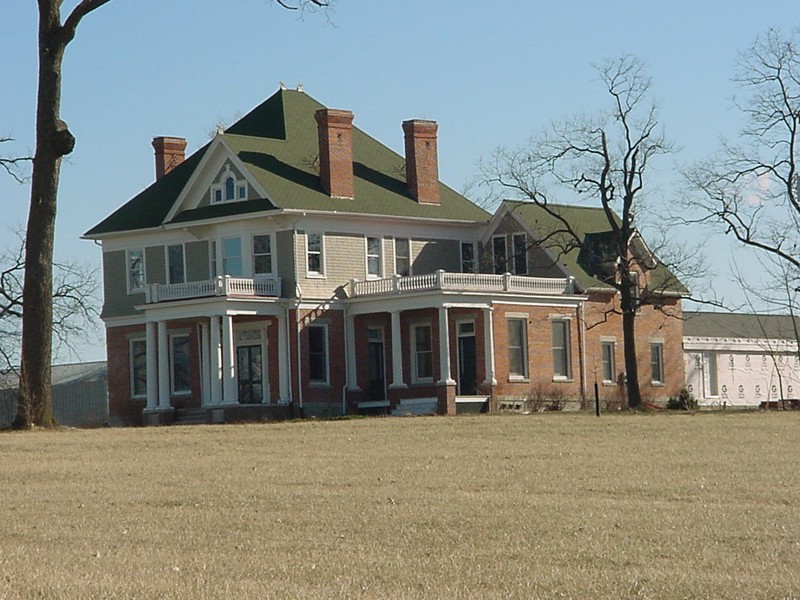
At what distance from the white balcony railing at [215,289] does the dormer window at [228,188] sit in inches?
113

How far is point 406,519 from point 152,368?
116 ft

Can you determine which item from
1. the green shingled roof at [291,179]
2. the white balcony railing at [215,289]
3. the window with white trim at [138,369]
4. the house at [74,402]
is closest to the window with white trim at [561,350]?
the green shingled roof at [291,179]

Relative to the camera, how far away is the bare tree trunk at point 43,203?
35.4 metres

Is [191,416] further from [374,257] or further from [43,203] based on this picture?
[43,203]

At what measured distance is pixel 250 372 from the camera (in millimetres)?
51281

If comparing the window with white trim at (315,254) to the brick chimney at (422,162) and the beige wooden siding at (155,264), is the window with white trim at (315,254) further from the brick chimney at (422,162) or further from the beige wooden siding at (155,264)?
the beige wooden siding at (155,264)

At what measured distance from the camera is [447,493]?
20.2m

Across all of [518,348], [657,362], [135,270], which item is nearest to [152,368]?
[135,270]

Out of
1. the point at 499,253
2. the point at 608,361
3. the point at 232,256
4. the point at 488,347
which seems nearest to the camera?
the point at 488,347

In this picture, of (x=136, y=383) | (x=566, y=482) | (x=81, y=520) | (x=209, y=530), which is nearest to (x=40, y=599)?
(x=209, y=530)

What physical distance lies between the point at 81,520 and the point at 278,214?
105 feet

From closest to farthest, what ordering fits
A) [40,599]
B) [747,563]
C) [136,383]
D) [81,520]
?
[40,599], [747,563], [81,520], [136,383]

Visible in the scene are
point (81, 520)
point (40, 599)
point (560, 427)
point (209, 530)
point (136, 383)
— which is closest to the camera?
point (40, 599)

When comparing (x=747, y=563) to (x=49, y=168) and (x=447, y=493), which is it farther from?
(x=49, y=168)
